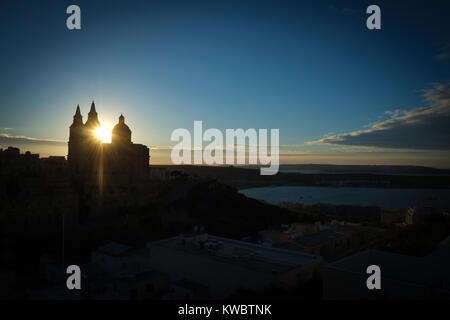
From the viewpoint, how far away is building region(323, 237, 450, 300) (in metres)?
5.29

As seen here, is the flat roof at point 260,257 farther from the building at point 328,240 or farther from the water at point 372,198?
the water at point 372,198

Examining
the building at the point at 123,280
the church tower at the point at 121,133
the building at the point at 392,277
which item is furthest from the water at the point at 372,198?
the building at the point at 123,280

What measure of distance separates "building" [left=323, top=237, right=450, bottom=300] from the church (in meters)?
17.7

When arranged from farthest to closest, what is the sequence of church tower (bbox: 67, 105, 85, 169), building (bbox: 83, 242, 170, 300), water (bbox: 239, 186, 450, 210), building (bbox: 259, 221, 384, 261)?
1. water (bbox: 239, 186, 450, 210)
2. church tower (bbox: 67, 105, 85, 169)
3. building (bbox: 259, 221, 384, 261)
4. building (bbox: 83, 242, 170, 300)

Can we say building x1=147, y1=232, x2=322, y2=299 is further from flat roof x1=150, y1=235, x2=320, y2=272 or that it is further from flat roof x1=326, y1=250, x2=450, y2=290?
flat roof x1=326, y1=250, x2=450, y2=290

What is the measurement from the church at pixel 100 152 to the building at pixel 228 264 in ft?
43.8

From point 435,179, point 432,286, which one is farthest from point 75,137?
point 435,179

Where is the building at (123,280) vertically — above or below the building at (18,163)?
below

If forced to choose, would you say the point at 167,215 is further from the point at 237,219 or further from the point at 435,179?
the point at 435,179

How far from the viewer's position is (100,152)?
22500mm

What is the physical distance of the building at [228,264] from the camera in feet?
23.9

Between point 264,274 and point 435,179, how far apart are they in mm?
67203

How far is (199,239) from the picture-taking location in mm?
9617

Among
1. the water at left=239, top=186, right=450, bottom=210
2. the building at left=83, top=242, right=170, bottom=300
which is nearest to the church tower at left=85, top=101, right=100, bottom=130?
the building at left=83, top=242, right=170, bottom=300
